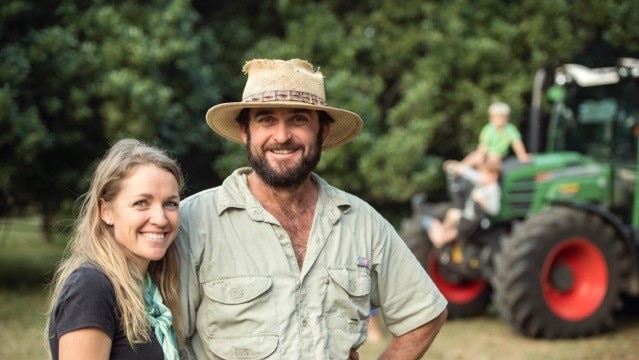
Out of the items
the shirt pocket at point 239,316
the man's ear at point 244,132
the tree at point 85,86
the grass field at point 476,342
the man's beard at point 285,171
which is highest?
the tree at point 85,86

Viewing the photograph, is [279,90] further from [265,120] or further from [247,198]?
[247,198]

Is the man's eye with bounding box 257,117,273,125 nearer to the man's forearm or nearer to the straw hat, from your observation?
the straw hat

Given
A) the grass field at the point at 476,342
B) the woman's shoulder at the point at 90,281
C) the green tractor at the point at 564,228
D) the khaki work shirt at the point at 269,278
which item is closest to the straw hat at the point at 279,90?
the khaki work shirt at the point at 269,278

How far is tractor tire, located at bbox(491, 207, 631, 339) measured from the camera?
→ 7.65 metres

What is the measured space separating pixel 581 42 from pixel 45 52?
279 inches

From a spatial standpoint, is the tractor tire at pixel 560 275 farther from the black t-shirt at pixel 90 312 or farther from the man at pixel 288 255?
the black t-shirt at pixel 90 312

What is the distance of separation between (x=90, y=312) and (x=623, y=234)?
6445 mm

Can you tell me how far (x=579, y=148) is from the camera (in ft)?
→ 29.5

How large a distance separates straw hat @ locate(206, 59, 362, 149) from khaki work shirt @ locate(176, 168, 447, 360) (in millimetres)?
263

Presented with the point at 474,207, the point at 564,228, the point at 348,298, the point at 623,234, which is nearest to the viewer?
the point at 348,298

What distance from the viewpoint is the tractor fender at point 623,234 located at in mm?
8000

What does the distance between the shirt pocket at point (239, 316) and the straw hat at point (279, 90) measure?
2.01 ft

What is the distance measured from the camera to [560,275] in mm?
7965

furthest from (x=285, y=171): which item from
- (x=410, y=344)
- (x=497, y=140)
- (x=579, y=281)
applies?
(x=497, y=140)
